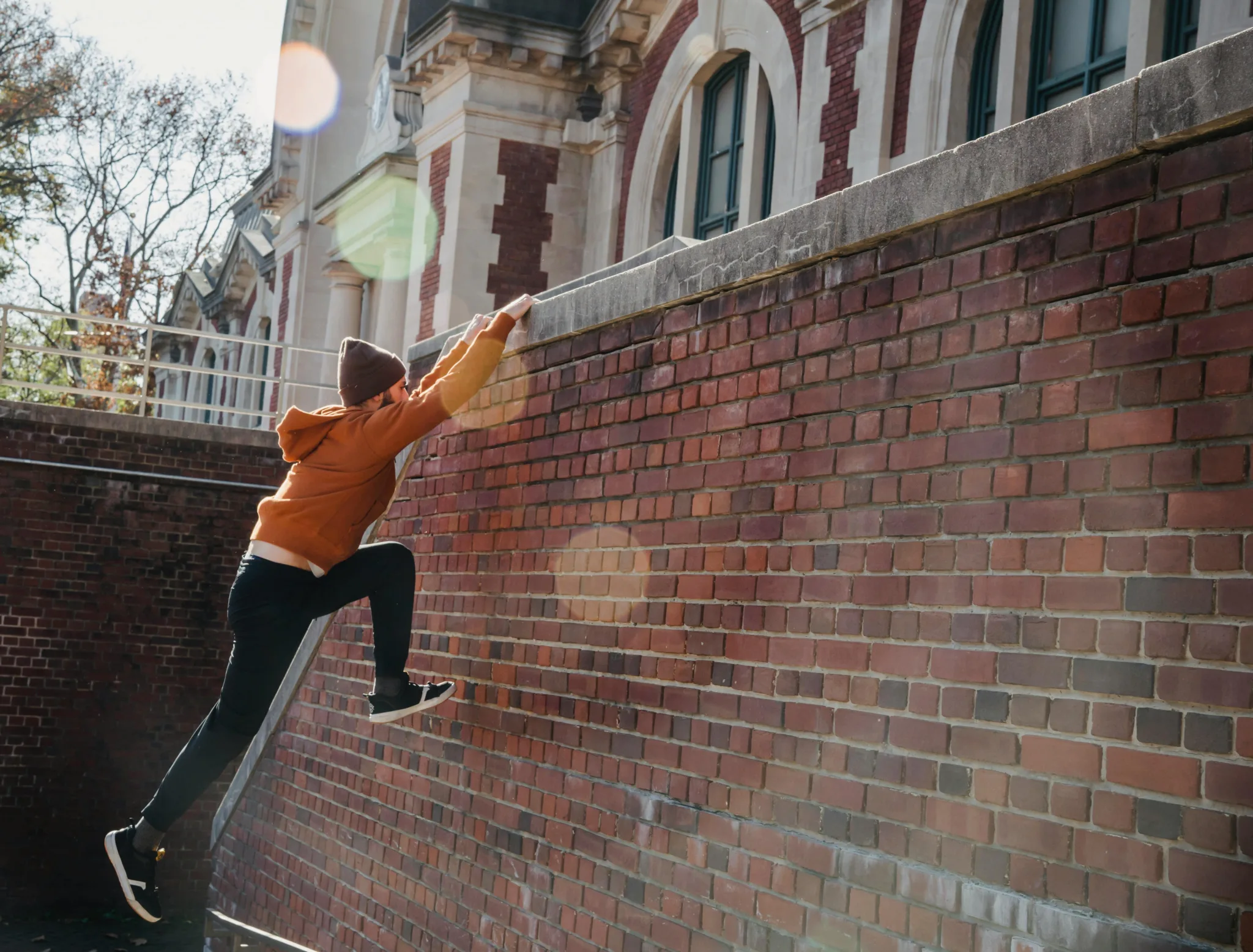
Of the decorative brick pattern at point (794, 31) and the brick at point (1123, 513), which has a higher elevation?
the decorative brick pattern at point (794, 31)

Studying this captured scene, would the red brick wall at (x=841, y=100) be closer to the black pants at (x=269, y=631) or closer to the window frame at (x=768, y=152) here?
the window frame at (x=768, y=152)

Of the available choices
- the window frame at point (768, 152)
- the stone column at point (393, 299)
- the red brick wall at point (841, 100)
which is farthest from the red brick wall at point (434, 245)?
the red brick wall at point (841, 100)

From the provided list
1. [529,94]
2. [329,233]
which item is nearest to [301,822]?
[529,94]

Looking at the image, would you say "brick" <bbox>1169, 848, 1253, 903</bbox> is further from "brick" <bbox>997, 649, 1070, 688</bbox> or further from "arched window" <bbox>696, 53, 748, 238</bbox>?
"arched window" <bbox>696, 53, 748, 238</bbox>

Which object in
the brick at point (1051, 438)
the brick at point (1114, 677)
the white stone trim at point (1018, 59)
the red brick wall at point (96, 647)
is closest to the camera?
the brick at point (1114, 677)

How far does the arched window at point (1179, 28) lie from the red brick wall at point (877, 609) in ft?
16.8

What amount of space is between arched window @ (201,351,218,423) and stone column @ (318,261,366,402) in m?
9.55

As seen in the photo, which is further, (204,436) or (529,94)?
(529,94)

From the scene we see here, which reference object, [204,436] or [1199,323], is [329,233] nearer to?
[204,436]

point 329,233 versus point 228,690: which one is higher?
point 329,233

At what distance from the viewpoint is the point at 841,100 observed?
11156 mm

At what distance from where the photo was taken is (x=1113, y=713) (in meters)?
2.84

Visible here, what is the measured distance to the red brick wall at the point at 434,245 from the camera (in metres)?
15.9

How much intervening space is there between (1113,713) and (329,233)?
21.4 metres
